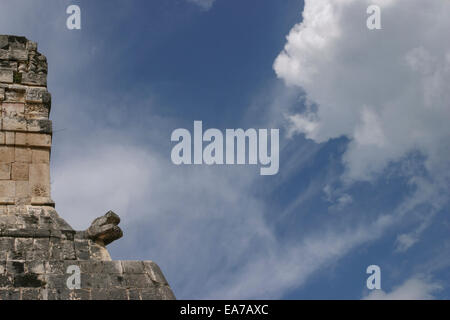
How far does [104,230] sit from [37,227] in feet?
3.45

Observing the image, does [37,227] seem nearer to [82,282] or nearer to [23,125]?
[82,282]

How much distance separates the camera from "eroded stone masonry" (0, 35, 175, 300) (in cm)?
999

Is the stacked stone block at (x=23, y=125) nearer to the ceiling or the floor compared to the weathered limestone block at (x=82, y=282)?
nearer to the ceiling

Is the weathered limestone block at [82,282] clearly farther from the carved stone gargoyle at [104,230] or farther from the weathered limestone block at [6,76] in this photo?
the weathered limestone block at [6,76]

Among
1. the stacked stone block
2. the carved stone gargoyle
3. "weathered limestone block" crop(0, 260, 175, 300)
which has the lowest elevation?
"weathered limestone block" crop(0, 260, 175, 300)

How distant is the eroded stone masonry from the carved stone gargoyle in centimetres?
2

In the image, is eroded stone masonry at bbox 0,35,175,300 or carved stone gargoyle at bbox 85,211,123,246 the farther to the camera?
carved stone gargoyle at bbox 85,211,123,246

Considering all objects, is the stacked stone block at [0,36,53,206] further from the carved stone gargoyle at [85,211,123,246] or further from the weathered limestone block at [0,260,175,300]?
the weathered limestone block at [0,260,175,300]

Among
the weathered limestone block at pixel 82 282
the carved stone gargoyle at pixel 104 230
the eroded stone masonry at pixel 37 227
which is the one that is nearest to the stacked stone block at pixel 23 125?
the eroded stone masonry at pixel 37 227

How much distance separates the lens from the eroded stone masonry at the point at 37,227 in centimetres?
999

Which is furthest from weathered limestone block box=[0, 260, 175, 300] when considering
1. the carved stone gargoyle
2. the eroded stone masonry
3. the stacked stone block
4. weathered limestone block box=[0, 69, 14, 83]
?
weathered limestone block box=[0, 69, 14, 83]

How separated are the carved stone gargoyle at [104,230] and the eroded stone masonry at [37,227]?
16 mm
